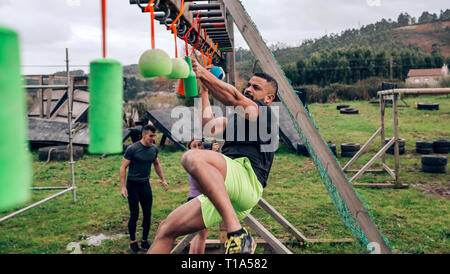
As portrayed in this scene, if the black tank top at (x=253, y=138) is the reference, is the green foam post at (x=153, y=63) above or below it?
above

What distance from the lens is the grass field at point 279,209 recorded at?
5046mm

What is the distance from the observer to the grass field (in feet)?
16.6

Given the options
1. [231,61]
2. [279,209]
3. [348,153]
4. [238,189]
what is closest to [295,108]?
[238,189]

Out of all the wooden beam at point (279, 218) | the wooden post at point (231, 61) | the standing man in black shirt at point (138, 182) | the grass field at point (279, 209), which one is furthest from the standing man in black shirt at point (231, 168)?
the grass field at point (279, 209)

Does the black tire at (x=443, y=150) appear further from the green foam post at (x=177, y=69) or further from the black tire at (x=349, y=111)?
the green foam post at (x=177, y=69)

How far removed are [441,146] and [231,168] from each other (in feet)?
35.5

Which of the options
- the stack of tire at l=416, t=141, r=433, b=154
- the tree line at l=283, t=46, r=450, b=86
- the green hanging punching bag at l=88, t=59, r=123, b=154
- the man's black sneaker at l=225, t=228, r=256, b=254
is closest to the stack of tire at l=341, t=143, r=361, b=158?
the stack of tire at l=416, t=141, r=433, b=154

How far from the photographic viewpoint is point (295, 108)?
2.89 meters

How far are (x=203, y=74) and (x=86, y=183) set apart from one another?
25.2 ft

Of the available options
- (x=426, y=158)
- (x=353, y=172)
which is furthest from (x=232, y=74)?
(x=426, y=158)

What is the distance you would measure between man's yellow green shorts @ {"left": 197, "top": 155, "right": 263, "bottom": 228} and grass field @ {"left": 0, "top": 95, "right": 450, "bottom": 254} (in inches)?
98.0

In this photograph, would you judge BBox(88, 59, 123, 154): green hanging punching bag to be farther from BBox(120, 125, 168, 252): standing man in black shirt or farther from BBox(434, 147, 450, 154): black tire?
BBox(434, 147, 450, 154): black tire

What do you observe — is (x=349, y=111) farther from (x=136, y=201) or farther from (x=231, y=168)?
(x=231, y=168)

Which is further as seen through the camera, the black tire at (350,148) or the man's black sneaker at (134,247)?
the black tire at (350,148)
